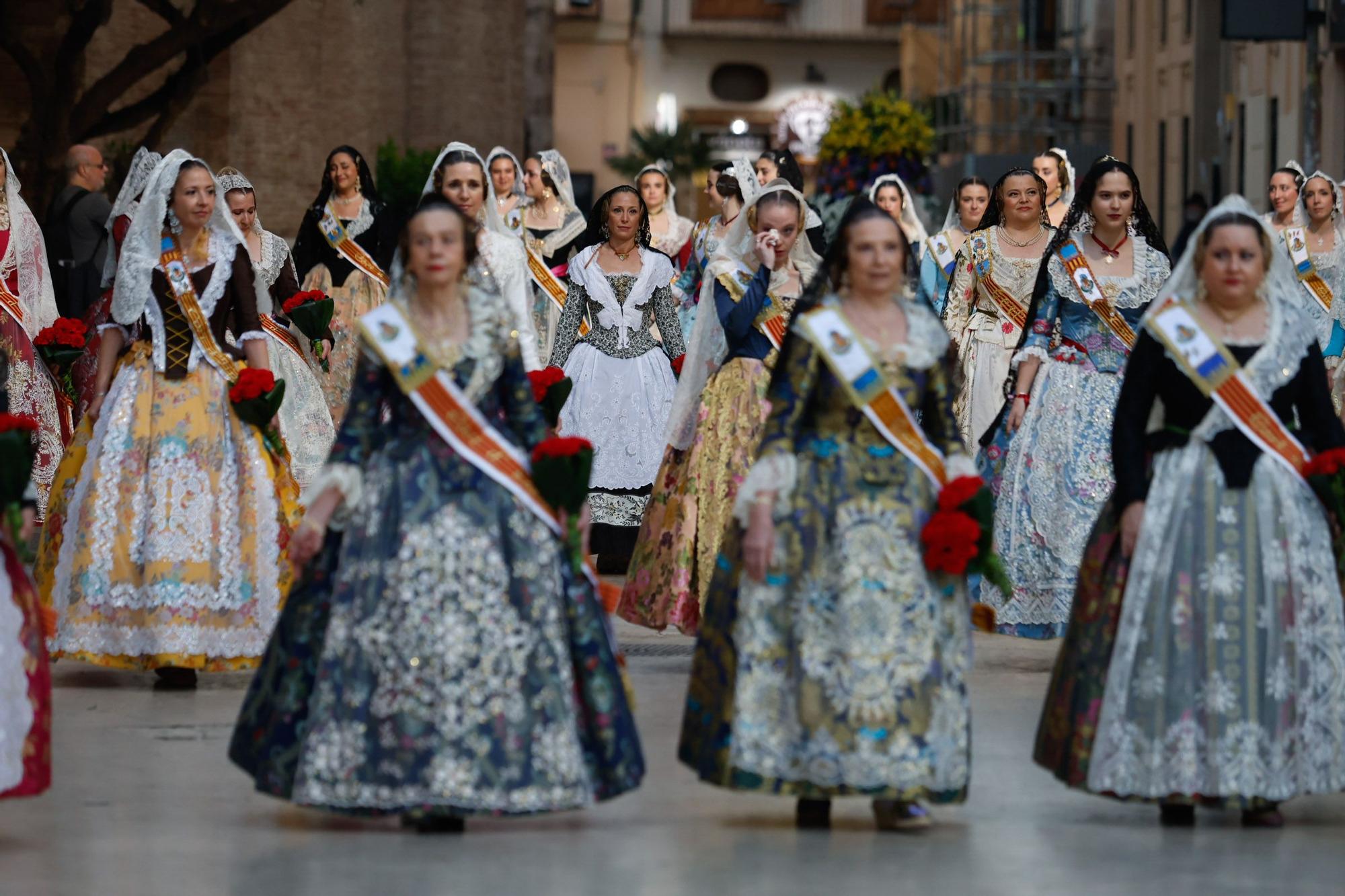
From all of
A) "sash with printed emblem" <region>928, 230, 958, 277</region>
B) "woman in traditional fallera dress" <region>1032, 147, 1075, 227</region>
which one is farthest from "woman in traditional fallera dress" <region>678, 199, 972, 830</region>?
"sash with printed emblem" <region>928, 230, 958, 277</region>

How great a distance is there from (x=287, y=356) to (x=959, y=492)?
7.24 m

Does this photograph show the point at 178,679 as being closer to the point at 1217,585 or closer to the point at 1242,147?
the point at 1217,585

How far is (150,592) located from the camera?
867 cm

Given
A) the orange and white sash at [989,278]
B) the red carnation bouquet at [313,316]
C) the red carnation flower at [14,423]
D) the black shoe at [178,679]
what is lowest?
the black shoe at [178,679]

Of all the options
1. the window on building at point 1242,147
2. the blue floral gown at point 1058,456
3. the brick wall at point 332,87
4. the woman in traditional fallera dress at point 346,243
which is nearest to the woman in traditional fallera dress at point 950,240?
the blue floral gown at point 1058,456

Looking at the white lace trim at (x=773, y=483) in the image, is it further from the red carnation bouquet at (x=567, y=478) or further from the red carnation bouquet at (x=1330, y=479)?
the red carnation bouquet at (x=1330, y=479)

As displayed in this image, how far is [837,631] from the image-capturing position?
20.7 feet

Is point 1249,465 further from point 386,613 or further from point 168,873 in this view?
point 168,873

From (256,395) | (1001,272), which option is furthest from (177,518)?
(1001,272)

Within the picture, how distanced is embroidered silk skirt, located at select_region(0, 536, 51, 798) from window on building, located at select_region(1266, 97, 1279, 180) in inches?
876

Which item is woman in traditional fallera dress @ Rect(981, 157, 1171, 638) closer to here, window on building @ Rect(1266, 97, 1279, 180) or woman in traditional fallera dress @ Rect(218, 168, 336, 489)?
woman in traditional fallera dress @ Rect(218, 168, 336, 489)

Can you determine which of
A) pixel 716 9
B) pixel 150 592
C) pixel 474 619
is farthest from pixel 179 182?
pixel 716 9

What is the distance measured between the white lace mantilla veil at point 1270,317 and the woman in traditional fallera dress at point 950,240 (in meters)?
5.49

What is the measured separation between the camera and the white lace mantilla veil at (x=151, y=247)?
28.7 ft
